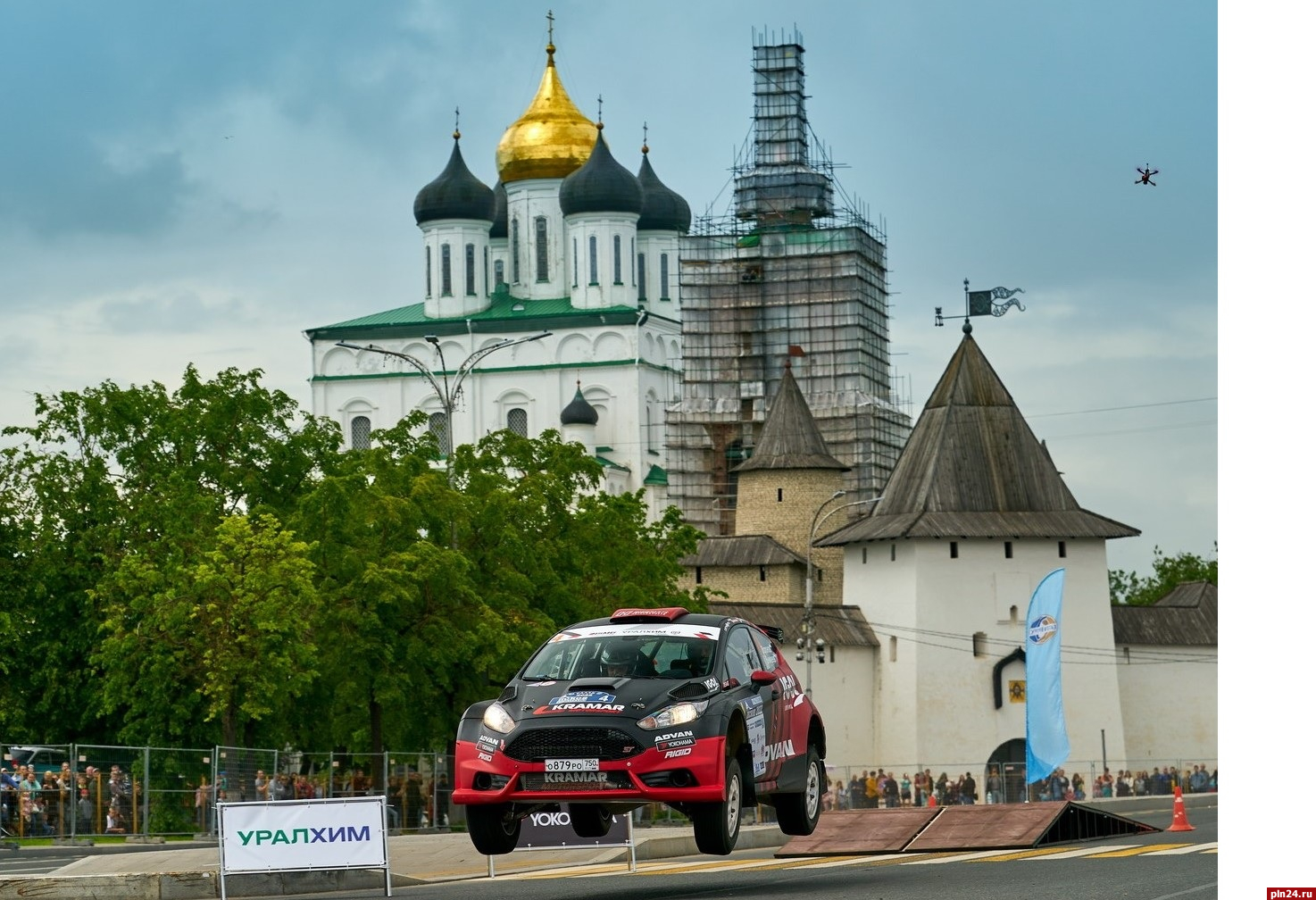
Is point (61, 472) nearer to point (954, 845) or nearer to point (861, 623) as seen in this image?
point (954, 845)

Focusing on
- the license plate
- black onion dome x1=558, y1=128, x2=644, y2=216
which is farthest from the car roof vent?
black onion dome x1=558, y1=128, x2=644, y2=216

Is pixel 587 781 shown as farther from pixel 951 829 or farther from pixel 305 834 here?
pixel 951 829

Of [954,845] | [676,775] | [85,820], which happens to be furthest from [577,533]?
[676,775]

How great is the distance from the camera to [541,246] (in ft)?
407

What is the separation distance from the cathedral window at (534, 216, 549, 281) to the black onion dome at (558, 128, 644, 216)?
3.86 metres

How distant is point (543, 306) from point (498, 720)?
4219 inches

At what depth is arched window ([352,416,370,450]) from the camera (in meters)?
125

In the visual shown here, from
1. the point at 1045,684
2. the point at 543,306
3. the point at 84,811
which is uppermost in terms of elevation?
the point at 543,306

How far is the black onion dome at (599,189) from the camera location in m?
119

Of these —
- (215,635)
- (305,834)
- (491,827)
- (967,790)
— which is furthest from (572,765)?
(967,790)

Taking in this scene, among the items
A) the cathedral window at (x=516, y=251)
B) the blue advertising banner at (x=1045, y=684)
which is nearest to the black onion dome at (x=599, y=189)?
the cathedral window at (x=516, y=251)

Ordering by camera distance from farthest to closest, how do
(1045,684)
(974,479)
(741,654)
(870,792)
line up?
(974,479), (870,792), (1045,684), (741,654)

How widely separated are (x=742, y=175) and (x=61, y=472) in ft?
239

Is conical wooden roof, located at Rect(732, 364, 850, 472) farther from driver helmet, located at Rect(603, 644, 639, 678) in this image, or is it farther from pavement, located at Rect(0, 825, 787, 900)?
driver helmet, located at Rect(603, 644, 639, 678)
